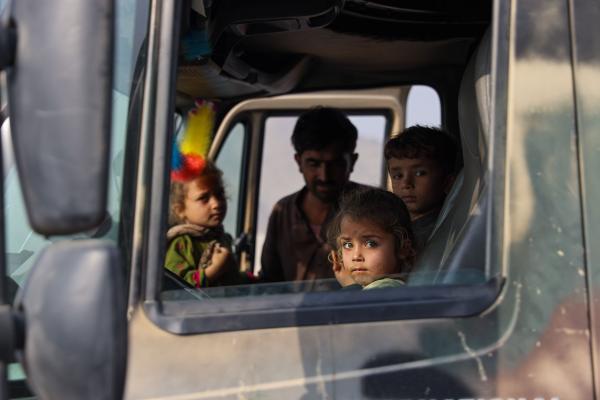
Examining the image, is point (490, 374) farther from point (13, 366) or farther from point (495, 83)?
point (13, 366)

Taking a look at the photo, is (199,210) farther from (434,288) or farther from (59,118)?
(59,118)

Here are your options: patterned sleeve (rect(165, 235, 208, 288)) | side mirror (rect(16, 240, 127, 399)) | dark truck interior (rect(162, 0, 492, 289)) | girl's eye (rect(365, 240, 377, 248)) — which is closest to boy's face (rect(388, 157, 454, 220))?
dark truck interior (rect(162, 0, 492, 289))

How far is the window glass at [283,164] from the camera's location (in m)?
4.99

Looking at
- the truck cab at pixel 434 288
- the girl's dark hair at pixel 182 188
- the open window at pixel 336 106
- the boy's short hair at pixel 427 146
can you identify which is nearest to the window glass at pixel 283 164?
the open window at pixel 336 106

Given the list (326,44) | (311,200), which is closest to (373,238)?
(326,44)

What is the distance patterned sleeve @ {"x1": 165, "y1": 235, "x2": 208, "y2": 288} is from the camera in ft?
8.73

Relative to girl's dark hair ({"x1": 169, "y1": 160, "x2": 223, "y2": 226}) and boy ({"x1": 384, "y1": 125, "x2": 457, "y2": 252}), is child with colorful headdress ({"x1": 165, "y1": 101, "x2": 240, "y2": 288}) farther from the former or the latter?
boy ({"x1": 384, "y1": 125, "x2": 457, "y2": 252})

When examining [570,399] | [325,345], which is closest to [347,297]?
[325,345]

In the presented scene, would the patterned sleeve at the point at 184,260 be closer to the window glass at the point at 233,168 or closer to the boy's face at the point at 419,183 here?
the boy's face at the point at 419,183

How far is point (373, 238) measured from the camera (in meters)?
2.40

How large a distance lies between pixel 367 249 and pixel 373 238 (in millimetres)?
38

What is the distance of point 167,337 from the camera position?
167cm

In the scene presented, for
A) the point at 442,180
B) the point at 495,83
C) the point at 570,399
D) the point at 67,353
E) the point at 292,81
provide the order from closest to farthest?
the point at 67,353 < the point at 570,399 < the point at 495,83 < the point at 442,180 < the point at 292,81

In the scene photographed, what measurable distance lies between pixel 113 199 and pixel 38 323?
1.61 ft
